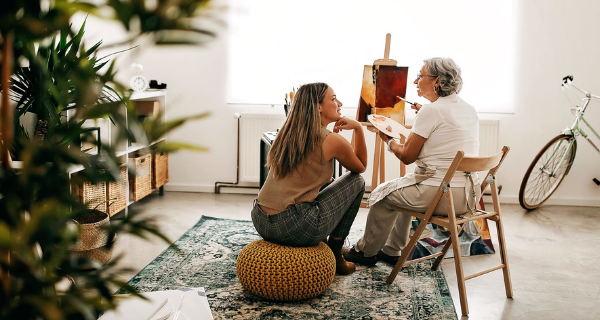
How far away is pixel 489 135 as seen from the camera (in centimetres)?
468

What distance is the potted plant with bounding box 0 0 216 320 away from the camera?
0.58 meters

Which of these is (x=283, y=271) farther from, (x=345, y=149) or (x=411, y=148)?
(x=411, y=148)

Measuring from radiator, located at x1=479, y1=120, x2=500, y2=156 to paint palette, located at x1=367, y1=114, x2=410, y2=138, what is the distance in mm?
1610

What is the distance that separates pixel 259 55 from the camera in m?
4.84

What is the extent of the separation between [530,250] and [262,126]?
2.42m

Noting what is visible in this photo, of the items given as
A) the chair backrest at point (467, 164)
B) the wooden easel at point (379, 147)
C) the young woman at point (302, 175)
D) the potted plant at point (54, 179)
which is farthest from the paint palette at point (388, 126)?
the potted plant at point (54, 179)

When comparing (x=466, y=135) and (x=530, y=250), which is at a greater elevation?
(x=466, y=135)

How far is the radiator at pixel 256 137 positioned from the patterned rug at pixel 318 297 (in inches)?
61.8

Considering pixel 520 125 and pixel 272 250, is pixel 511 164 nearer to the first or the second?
pixel 520 125

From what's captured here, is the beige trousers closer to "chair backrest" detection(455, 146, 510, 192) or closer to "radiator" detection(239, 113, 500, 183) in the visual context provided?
"chair backrest" detection(455, 146, 510, 192)

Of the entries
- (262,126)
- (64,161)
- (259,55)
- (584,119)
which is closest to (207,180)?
(262,126)

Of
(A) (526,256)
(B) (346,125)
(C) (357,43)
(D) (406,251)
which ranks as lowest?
(A) (526,256)

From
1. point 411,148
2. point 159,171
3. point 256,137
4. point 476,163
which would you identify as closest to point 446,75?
point 411,148

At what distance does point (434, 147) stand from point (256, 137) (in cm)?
237
